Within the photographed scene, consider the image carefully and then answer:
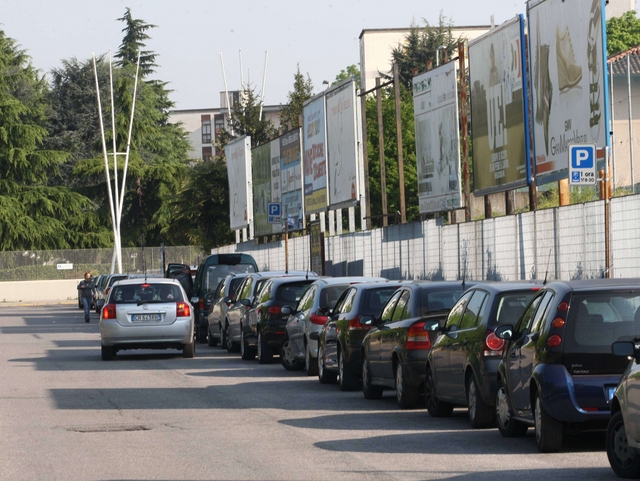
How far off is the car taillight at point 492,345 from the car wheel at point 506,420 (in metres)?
0.36

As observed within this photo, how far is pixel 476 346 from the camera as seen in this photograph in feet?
38.6

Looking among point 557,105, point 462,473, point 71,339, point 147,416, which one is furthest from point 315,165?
point 462,473

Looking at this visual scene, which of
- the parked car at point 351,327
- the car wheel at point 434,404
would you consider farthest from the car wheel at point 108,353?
the car wheel at point 434,404

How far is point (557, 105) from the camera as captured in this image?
24.3 meters

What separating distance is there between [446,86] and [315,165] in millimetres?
12254

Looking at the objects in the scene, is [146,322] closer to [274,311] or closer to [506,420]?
[274,311]

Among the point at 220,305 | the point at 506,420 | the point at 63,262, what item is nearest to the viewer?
the point at 506,420

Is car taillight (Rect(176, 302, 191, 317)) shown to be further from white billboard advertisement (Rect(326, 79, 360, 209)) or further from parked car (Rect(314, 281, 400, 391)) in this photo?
white billboard advertisement (Rect(326, 79, 360, 209))

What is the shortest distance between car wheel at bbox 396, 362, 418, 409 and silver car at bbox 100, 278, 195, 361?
10.6 m

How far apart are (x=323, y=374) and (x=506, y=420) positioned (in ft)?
22.8

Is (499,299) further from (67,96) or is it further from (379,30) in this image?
(379,30)

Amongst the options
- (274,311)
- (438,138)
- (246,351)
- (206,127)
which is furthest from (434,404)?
(206,127)

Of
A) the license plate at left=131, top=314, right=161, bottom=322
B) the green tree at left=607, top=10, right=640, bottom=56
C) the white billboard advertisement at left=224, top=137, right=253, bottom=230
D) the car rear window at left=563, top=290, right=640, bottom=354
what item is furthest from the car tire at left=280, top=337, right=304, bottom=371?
the green tree at left=607, top=10, right=640, bottom=56

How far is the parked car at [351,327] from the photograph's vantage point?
53.6ft
